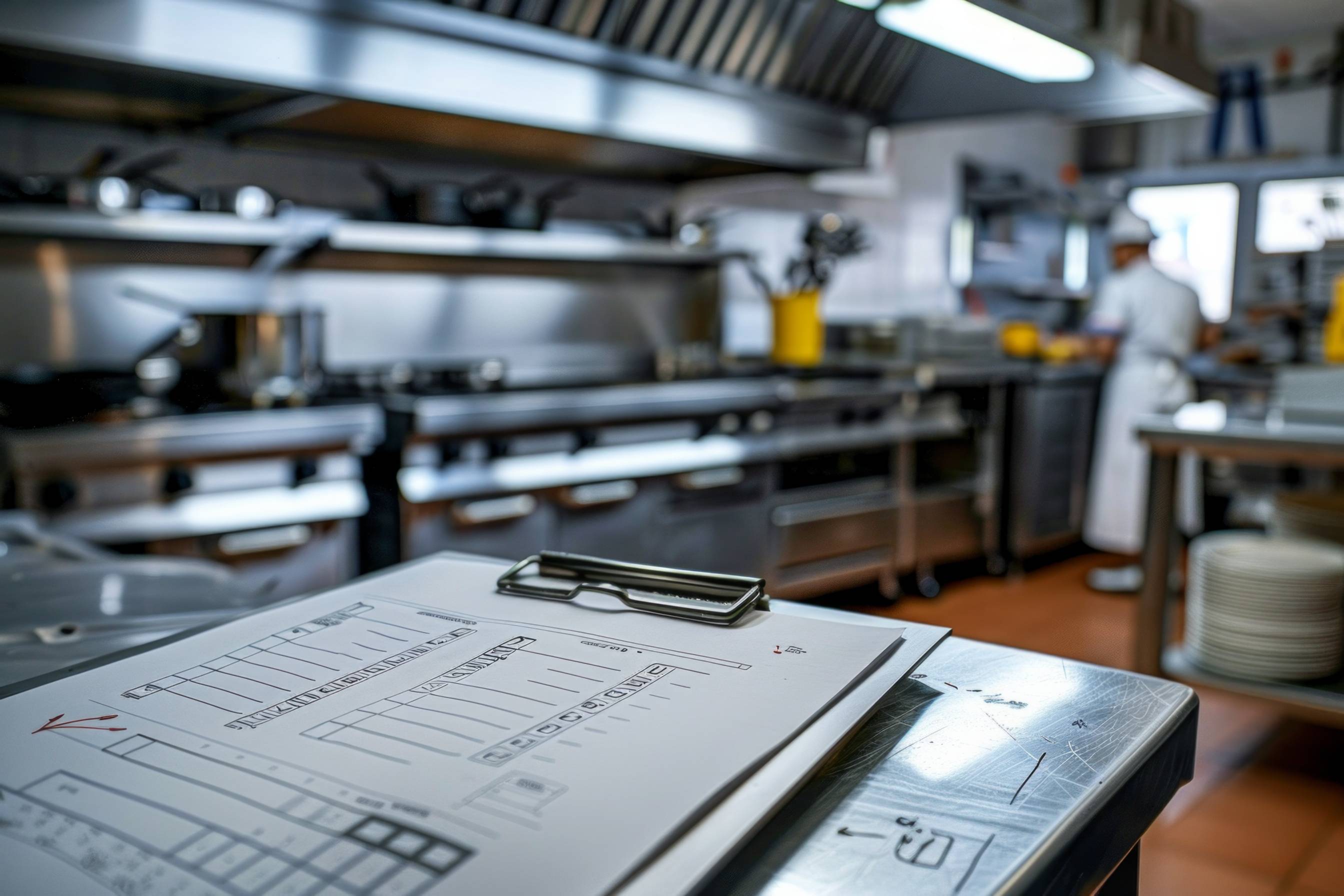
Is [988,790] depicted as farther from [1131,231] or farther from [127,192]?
[1131,231]

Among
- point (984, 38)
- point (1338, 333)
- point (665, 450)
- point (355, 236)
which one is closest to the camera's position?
point (984, 38)

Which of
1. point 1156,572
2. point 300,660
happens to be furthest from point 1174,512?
point 300,660

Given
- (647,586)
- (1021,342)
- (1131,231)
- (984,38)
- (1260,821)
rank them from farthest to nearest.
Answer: (1021,342) → (1131,231) → (1260,821) → (984,38) → (647,586)

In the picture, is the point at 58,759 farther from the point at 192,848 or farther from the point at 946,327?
the point at 946,327

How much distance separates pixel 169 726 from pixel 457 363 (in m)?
3.21

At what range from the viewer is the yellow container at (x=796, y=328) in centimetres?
447

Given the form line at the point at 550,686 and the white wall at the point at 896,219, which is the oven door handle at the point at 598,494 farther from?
the form line at the point at 550,686

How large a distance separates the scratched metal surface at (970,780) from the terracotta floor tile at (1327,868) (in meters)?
1.87

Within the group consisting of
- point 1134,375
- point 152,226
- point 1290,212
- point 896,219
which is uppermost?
point 1290,212

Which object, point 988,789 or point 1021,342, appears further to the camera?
point 1021,342

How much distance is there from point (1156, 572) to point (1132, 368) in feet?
7.95

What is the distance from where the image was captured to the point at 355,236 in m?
3.11

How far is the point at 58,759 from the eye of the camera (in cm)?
52

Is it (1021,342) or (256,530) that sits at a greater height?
(1021,342)
